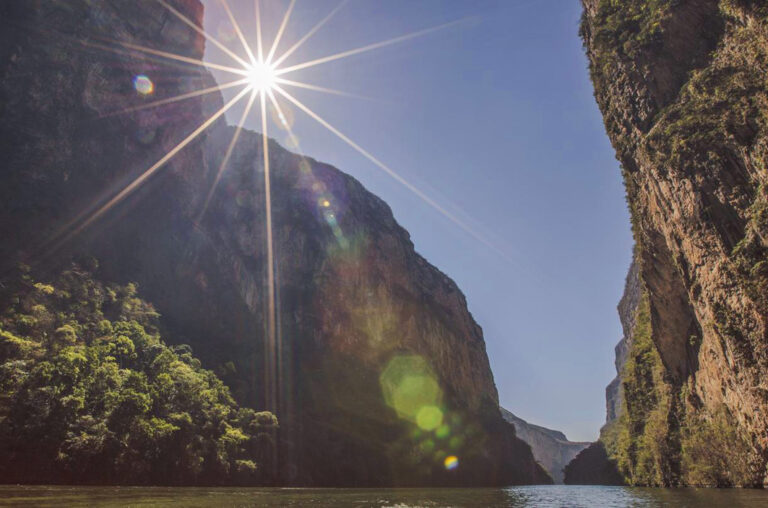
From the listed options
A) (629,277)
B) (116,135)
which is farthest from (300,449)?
(629,277)

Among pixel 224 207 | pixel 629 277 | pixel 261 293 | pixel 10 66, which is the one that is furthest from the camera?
pixel 629 277

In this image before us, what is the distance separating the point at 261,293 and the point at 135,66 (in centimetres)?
4614

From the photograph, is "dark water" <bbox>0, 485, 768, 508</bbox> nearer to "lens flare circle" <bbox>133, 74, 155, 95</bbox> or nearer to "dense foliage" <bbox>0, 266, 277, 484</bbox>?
"dense foliage" <bbox>0, 266, 277, 484</bbox>

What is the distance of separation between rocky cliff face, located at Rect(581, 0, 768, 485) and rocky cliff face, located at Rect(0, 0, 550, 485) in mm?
42766

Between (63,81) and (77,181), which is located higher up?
(63,81)

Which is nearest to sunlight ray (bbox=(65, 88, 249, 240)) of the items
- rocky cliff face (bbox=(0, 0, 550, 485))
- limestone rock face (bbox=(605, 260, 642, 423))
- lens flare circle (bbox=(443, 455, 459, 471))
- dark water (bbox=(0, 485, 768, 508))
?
rocky cliff face (bbox=(0, 0, 550, 485))

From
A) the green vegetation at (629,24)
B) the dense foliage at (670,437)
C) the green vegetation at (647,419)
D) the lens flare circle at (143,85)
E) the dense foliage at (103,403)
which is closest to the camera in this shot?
the dense foliage at (103,403)

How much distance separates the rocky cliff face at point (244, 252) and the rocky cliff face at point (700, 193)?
4277 centimetres

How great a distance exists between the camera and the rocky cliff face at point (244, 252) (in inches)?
2640

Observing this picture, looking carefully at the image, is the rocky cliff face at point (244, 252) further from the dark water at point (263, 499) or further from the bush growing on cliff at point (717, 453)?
the bush growing on cliff at point (717, 453)

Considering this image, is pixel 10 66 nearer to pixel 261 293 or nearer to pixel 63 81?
pixel 63 81

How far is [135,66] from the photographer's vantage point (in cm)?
8162

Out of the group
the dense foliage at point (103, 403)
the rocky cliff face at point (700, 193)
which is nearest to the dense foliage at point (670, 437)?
the rocky cliff face at point (700, 193)

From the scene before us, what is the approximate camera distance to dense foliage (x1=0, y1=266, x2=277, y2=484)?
3167 centimetres
